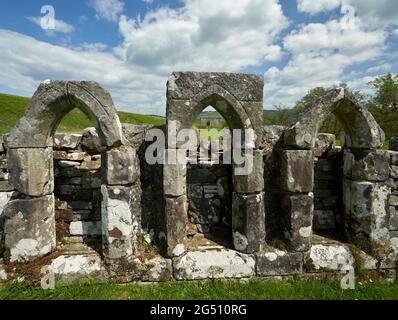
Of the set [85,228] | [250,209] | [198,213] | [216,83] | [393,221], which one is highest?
[216,83]

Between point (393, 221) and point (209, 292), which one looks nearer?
point (209, 292)

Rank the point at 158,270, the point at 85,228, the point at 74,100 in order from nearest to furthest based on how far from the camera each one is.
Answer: the point at 74,100 → the point at 158,270 → the point at 85,228

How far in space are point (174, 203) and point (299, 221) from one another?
1877 millimetres

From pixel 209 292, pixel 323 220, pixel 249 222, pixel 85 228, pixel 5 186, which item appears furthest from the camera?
pixel 323 220

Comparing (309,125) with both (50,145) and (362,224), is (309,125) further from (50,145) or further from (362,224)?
(50,145)

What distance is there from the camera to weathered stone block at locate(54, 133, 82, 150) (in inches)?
170

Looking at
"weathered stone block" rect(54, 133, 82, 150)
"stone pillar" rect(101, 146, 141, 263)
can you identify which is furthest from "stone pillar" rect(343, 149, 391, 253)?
"weathered stone block" rect(54, 133, 82, 150)

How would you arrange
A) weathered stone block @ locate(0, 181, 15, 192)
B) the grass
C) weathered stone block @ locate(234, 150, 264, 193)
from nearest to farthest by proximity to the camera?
the grass < weathered stone block @ locate(234, 150, 264, 193) < weathered stone block @ locate(0, 181, 15, 192)

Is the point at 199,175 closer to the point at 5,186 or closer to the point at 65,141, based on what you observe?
the point at 65,141

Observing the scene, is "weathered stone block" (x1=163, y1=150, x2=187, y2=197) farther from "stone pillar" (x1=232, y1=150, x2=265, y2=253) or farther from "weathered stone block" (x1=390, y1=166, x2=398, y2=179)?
"weathered stone block" (x1=390, y1=166, x2=398, y2=179)

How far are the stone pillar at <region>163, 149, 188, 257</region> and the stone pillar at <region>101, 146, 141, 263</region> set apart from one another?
49 centimetres

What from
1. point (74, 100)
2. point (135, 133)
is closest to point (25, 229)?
point (74, 100)

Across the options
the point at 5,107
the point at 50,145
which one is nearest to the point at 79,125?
the point at 5,107

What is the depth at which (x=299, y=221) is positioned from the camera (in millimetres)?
3867
